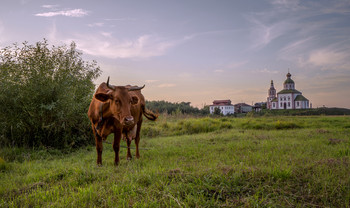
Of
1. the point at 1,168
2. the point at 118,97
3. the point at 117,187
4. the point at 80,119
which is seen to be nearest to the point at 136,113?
the point at 118,97

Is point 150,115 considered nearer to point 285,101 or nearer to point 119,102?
point 119,102

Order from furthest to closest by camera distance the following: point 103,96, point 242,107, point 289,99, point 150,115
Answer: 1. point 242,107
2. point 289,99
3. point 150,115
4. point 103,96

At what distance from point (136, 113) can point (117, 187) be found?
2.90 metres

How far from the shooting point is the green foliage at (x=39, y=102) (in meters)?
7.68

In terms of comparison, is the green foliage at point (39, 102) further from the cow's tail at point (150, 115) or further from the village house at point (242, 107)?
the village house at point (242, 107)

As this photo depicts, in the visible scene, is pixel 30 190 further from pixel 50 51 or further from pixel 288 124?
pixel 288 124

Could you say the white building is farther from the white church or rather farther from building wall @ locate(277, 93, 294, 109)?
building wall @ locate(277, 93, 294, 109)

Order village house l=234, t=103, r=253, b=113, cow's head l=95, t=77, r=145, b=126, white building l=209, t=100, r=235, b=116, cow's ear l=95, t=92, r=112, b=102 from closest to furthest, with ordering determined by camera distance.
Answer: cow's head l=95, t=77, r=145, b=126
cow's ear l=95, t=92, r=112, b=102
white building l=209, t=100, r=235, b=116
village house l=234, t=103, r=253, b=113

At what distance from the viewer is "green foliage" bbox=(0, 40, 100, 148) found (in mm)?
7680

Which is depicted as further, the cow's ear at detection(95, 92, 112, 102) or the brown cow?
the cow's ear at detection(95, 92, 112, 102)

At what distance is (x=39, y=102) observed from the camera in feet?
26.1

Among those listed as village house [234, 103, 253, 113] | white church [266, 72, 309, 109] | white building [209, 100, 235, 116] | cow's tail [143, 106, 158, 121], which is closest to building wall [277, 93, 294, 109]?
white church [266, 72, 309, 109]

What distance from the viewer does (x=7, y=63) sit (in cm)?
825

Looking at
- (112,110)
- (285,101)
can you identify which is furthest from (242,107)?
(112,110)
